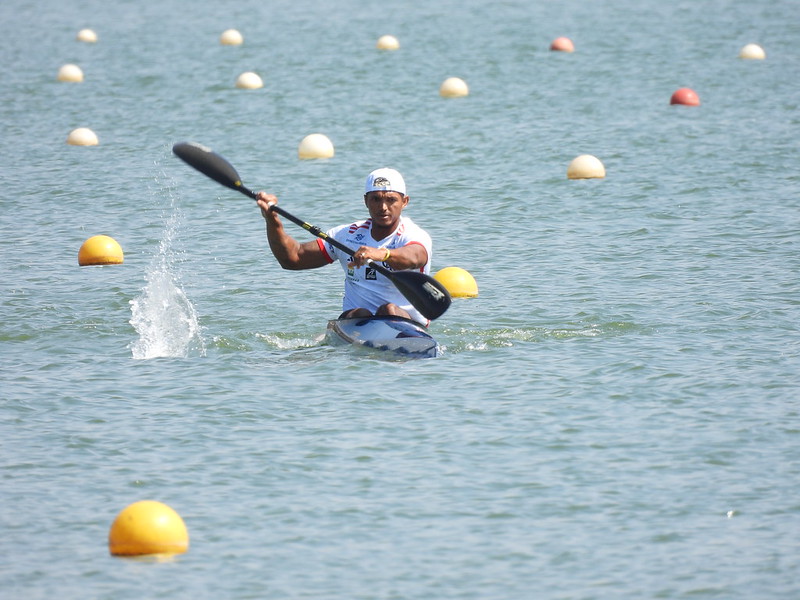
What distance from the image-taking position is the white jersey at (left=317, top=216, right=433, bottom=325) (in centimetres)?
1045

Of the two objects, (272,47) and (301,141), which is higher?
(272,47)

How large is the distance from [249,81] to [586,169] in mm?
8467

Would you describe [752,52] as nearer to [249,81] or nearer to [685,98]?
[685,98]

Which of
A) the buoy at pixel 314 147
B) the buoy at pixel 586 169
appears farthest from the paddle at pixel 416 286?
the buoy at pixel 314 147

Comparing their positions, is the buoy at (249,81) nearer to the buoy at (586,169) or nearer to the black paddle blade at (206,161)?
the buoy at (586,169)

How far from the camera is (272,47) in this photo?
28859 mm

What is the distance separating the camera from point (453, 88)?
22.9 metres

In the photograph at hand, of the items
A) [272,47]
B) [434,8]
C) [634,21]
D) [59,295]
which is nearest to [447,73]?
[272,47]

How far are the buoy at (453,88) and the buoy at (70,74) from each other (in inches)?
257

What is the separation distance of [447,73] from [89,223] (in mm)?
11166

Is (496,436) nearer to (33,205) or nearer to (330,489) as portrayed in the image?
(330,489)

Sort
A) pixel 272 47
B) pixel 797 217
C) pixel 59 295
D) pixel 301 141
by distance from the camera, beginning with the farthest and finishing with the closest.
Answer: pixel 272 47 → pixel 301 141 → pixel 797 217 → pixel 59 295

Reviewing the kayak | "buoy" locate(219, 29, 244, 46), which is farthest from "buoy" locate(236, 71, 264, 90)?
the kayak

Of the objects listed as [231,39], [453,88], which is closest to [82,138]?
[453,88]
